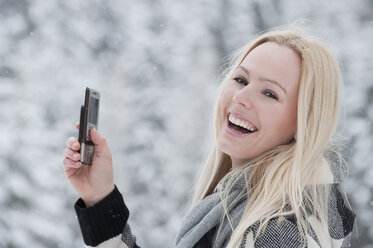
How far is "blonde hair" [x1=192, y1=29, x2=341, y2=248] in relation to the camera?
3.05 feet

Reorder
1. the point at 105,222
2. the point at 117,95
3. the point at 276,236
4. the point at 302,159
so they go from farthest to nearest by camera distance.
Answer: the point at 117,95 → the point at 105,222 → the point at 302,159 → the point at 276,236

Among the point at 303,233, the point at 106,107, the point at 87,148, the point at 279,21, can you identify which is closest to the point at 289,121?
the point at 303,233

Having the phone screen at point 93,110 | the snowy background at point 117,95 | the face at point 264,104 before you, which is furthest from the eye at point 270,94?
the snowy background at point 117,95

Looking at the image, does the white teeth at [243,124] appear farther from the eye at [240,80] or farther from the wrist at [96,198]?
the wrist at [96,198]

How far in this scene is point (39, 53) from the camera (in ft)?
10.0

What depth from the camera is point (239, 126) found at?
1.18 metres

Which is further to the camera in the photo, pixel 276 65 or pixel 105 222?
pixel 105 222

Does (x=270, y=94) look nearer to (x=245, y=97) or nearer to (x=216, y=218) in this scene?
(x=245, y=97)

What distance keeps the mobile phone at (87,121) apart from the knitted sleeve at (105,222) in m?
0.13

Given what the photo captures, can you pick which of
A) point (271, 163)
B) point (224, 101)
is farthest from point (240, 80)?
point (271, 163)

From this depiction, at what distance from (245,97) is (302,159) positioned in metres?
0.20

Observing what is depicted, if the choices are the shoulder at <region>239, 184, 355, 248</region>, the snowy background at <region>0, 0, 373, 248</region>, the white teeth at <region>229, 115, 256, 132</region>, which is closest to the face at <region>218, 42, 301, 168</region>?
the white teeth at <region>229, 115, 256, 132</region>

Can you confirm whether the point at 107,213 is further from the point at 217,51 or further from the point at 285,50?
the point at 217,51

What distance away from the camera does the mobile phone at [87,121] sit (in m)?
1.17
